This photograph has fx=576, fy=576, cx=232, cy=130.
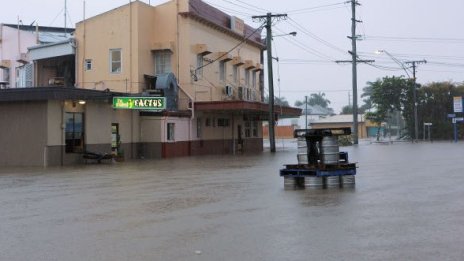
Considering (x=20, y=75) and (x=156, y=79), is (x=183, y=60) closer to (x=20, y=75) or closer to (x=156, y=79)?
(x=156, y=79)

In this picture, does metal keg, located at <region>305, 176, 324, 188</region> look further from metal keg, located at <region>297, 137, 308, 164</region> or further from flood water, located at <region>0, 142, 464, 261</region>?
metal keg, located at <region>297, 137, 308, 164</region>

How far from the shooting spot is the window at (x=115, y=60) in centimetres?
3706

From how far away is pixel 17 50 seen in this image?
42.7 metres

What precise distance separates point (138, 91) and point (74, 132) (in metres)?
7.08

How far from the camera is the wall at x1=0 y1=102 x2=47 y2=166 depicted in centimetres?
2852

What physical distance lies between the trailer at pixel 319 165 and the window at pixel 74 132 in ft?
55.7

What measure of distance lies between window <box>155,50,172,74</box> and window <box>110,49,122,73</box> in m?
2.63

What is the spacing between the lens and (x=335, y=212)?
1102 cm

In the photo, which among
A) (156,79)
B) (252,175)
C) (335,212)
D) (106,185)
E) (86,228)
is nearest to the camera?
(86,228)

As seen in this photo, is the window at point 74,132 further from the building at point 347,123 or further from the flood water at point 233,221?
the building at point 347,123

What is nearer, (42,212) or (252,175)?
(42,212)

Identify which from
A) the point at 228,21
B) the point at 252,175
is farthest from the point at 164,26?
the point at 252,175

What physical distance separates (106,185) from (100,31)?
72.5 feet

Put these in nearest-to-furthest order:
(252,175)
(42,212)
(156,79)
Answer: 1. (42,212)
2. (252,175)
3. (156,79)
